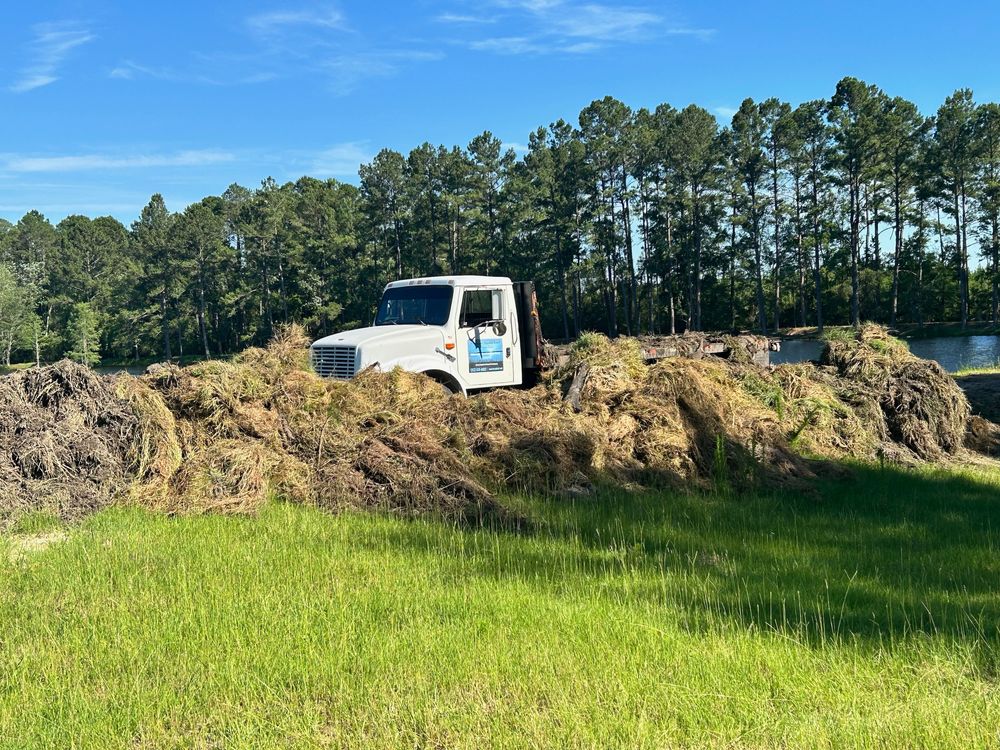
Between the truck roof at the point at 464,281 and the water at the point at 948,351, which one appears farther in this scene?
the water at the point at 948,351

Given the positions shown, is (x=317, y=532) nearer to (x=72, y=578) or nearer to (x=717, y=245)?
(x=72, y=578)

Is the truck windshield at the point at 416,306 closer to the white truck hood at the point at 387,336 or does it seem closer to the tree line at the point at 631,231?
the white truck hood at the point at 387,336

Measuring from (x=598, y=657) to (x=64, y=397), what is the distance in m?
8.06

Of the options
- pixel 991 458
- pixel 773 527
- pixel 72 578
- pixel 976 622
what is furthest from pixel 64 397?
pixel 991 458

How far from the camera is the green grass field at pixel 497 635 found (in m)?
3.96

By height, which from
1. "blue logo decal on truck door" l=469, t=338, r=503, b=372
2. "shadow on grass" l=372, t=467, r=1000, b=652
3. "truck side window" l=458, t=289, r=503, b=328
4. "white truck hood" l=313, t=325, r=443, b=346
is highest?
"truck side window" l=458, t=289, r=503, b=328

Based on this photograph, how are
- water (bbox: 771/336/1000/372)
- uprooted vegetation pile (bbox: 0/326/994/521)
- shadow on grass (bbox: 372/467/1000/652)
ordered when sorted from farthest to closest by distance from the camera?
1. water (bbox: 771/336/1000/372)
2. uprooted vegetation pile (bbox: 0/326/994/521)
3. shadow on grass (bbox: 372/467/1000/652)

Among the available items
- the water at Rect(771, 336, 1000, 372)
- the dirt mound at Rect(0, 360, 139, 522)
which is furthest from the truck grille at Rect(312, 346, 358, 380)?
the water at Rect(771, 336, 1000, 372)

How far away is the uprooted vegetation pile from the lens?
8.92 meters

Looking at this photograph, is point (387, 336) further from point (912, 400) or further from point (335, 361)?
point (912, 400)

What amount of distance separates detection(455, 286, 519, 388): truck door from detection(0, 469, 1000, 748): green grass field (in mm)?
5500

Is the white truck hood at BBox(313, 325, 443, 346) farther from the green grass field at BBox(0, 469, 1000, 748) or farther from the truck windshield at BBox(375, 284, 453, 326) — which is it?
the green grass field at BBox(0, 469, 1000, 748)

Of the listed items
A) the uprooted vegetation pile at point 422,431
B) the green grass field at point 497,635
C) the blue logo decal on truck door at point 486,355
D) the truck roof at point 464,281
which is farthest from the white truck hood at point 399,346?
the green grass field at point 497,635

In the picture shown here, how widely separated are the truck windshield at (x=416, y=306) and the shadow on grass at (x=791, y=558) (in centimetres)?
499
